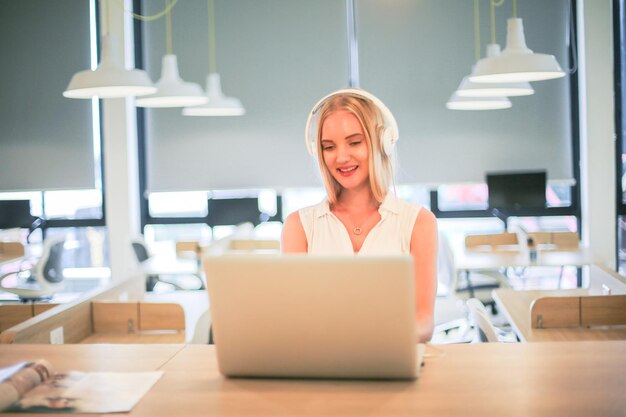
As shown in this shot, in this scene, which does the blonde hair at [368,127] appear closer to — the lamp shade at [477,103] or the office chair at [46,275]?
the lamp shade at [477,103]

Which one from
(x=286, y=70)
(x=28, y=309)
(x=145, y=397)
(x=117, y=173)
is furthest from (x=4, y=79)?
(x=145, y=397)

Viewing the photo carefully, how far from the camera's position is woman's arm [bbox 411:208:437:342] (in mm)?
1836

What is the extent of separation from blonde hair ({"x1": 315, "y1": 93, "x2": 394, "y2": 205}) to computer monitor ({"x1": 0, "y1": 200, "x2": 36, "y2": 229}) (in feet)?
19.2

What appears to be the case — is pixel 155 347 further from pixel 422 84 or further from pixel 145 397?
pixel 422 84

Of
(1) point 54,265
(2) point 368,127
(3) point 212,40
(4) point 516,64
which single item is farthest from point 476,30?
(2) point 368,127

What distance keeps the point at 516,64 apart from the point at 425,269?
2.37 meters

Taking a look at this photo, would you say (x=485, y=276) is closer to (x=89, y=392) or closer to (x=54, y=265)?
(x=54, y=265)

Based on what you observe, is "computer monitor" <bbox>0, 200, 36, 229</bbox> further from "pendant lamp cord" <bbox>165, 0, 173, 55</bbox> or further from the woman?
the woman

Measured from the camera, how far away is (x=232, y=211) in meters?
6.80

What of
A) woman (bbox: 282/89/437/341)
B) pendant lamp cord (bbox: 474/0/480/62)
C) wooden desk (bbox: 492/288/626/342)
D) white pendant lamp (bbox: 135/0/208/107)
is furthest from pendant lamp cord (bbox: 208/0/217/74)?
woman (bbox: 282/89/437/341)

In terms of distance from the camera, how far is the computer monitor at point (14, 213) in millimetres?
7232

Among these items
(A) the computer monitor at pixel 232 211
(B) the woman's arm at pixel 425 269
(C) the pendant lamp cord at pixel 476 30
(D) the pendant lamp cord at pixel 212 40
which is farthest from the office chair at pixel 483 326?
(D) the pendant lamp cord at pixel 212 40

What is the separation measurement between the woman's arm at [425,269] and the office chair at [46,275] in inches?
185

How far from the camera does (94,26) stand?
746cm
